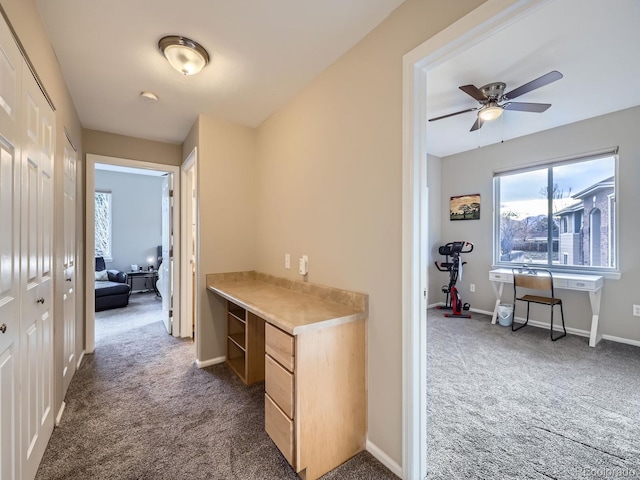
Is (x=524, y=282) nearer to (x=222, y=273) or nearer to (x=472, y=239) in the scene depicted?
(x=472, y=239)

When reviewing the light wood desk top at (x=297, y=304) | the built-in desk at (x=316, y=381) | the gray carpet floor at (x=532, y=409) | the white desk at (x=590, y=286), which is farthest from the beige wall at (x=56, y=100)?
the white desk at (x=590, y=286)

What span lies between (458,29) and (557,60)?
1.82 m

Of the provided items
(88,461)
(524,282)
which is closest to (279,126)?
(88,461)

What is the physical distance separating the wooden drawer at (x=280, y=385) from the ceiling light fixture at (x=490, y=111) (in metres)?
3.03

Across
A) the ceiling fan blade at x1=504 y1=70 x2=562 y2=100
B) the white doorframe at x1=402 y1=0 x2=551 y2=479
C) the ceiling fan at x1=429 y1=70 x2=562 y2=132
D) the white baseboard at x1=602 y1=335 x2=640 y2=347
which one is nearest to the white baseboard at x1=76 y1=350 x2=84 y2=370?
the white doorframe at x1=402 y1=0 x2=551 y2=479

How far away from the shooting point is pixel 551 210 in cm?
392

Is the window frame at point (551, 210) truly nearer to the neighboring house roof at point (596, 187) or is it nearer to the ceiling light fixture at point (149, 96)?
the neighboring house roof at point (596, 187)

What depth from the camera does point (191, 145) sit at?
10.1ft

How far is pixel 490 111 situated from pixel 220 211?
290cm

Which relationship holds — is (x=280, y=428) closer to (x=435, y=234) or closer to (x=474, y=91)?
(x=474, y=91)

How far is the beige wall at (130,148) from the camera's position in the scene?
3.13 meters

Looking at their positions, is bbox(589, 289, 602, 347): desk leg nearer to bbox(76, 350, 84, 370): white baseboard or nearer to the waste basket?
the waste basket

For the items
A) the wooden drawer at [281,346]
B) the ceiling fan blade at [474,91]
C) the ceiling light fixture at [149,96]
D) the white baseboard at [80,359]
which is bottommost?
the white baseboard at [80,359]

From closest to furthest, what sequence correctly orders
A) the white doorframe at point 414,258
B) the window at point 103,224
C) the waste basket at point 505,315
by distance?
1. the white doorframe at point 414,258
2. the waste basket at point 505,315
3. the window at point 103,224
